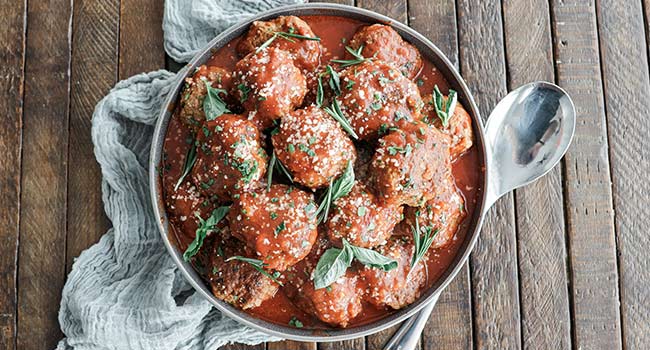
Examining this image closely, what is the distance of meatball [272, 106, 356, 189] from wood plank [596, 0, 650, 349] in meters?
0.91

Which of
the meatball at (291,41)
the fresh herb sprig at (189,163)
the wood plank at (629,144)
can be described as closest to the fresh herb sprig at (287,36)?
the meatball at (291,41)

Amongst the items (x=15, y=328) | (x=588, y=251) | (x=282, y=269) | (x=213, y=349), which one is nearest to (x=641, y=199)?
(x=588, y=251)

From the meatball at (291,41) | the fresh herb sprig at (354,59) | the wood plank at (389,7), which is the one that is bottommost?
the fresh herb sprig at (354,59)

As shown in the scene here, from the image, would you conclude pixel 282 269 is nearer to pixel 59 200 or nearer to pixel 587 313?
pixel 59 200

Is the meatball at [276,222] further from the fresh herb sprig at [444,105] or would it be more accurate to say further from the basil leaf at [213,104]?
the fresh herb sprig at [444,105]

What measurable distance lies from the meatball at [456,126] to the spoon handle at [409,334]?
17.0 inches

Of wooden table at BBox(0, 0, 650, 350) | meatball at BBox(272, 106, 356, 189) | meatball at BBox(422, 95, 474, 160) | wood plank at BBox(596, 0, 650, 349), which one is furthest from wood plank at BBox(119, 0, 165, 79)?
wood plank at BBox(596, 0, 650, 349)

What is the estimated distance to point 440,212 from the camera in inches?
50.5

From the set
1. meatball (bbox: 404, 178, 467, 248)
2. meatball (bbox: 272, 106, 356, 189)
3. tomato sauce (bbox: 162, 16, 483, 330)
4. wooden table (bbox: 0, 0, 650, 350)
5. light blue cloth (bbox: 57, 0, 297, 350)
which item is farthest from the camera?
wooden table (bbox: 0, 0, 650, 350)

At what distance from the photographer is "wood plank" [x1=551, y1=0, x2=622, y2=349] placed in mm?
1706

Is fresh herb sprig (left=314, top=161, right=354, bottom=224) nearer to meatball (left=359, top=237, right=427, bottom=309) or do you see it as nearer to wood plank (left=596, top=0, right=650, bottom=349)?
meatball (left=359, top=237, right=427, bottom=309)

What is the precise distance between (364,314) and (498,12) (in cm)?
88

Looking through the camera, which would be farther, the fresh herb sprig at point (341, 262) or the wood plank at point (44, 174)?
the wood plank at point (44, 174)

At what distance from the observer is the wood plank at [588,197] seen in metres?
1.71
